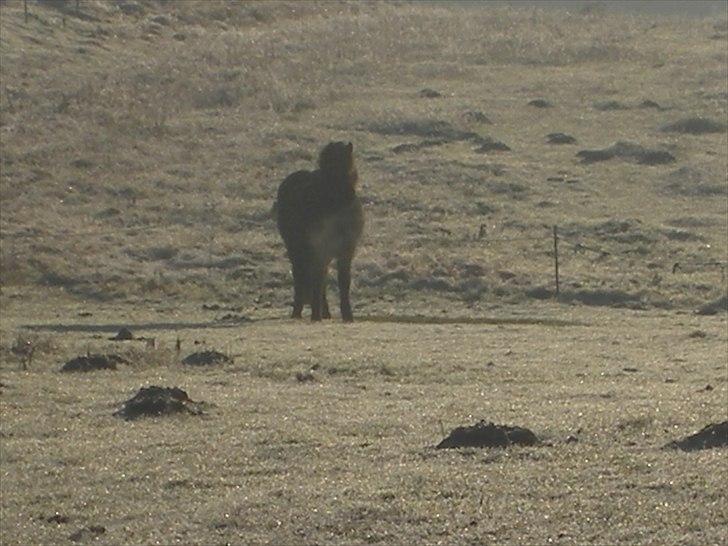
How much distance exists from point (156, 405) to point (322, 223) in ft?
31.3

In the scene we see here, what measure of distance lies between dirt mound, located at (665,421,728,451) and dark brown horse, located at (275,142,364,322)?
11.5 meters

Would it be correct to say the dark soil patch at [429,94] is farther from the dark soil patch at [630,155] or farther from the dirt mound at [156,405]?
the dirt mound at [156,405]

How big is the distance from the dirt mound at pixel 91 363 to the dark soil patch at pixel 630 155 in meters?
20.9

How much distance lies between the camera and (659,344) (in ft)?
59.7

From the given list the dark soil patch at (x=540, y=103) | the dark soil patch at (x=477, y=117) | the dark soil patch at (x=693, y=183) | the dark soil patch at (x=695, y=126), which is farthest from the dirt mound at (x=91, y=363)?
the dark soil patch at (x=540, y=103)

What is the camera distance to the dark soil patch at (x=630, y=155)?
35875mm

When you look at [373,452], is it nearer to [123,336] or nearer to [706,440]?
[706,440]

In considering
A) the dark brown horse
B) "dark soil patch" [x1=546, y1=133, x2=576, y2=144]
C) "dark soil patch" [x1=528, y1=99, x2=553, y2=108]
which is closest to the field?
"dark soil patch" [x1=528, y1=99, x2=553, y2=108]

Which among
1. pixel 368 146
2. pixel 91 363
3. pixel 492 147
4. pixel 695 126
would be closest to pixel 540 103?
pixel 695 126

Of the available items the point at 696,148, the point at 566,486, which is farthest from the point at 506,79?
the point at 566,486

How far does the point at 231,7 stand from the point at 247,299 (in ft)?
109

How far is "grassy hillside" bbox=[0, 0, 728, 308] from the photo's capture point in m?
27.2

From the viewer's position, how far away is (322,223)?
2242 centimetres

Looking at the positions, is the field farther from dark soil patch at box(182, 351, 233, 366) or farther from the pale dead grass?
dark soil patch at box(182, 351, 233, 366)
